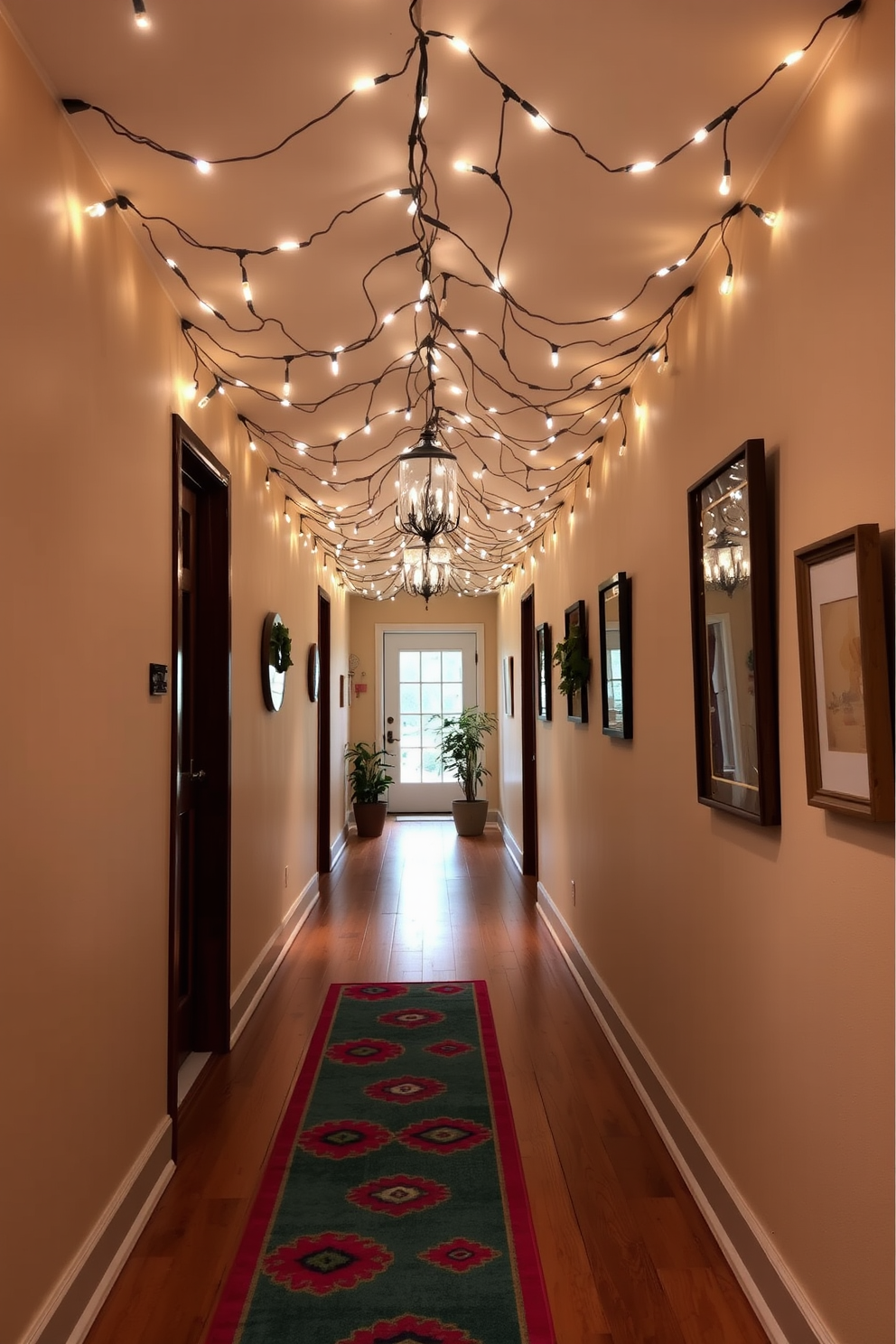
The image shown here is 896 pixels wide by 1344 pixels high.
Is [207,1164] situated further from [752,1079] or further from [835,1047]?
[835,1047]

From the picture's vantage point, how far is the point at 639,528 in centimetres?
327

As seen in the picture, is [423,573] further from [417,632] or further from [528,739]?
[417,632]

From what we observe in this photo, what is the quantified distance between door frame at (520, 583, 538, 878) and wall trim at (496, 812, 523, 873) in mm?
193

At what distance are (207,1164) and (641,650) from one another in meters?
2.11

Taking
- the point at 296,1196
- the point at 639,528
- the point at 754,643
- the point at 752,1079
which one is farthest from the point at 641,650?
the point at 296,1196

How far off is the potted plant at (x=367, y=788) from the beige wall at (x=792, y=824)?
5.99 metres

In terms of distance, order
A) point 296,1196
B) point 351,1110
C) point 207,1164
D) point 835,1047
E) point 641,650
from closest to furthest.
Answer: point 835,1047 → point 296,1196 → point 207,1164 → point 351,1110 → point 641,650

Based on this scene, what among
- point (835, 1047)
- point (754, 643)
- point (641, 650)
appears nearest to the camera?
point (835, 1047)

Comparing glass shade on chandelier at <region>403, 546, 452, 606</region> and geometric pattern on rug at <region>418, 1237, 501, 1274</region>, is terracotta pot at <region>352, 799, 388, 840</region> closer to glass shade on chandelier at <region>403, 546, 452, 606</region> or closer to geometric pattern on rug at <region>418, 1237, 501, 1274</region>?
glass shade on chandelier at <region>403, 546, 452, 606</region>

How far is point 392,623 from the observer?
33.7ft

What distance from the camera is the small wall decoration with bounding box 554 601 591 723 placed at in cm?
438

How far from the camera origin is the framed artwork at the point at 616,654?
11.2ft

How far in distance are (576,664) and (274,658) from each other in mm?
1463

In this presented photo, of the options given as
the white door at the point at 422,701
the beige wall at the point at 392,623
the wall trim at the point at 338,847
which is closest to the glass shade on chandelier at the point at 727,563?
the wall trim at the point at 338,847
